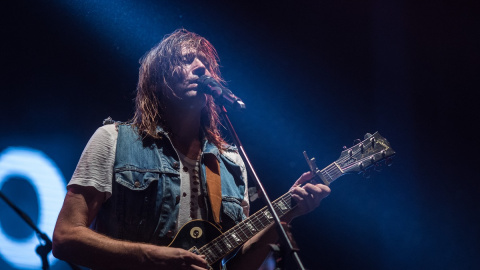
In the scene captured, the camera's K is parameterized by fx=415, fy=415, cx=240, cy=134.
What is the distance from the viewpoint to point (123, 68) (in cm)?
388

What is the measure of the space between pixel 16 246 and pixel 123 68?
1756mm

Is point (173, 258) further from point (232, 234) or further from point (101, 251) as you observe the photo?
point (232, 234)

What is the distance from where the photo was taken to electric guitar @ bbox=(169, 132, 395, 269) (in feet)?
6.87

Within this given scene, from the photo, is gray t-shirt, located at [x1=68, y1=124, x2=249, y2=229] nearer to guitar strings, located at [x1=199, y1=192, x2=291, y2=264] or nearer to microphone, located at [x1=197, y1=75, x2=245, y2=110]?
guitar strings, located at [x1=199, y1=192, x2=291, y2=264]

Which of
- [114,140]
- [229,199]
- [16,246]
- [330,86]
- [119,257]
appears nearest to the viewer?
[119,257]

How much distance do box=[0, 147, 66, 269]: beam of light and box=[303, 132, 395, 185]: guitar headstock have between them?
2.26 metres

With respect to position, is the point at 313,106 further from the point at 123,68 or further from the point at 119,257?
the point at 119,257

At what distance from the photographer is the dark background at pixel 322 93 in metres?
3.61

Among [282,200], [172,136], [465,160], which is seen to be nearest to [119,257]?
[172,136]

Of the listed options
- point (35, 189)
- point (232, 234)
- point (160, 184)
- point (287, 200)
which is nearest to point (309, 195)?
point (287, 200)

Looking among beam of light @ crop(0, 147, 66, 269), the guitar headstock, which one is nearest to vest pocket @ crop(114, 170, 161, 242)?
the guitar headstock

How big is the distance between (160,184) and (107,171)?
0.29 m

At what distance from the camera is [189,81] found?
2.56 meters

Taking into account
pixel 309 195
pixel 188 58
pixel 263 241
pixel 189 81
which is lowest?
pixel 263 241
